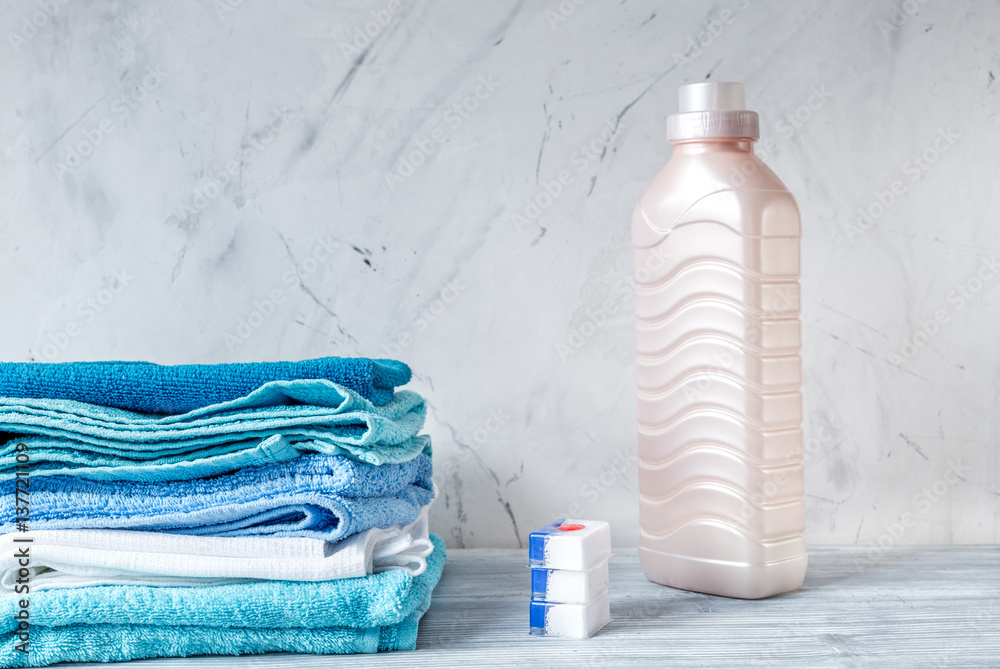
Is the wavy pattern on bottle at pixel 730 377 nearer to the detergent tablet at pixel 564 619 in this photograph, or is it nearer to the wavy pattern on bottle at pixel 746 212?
the wavy pattern on bottle at pixel 746 212

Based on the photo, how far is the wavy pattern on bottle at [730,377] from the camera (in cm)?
77

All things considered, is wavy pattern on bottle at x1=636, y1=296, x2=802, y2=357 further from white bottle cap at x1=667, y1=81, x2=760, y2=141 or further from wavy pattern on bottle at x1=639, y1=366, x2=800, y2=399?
white bottle cap at x1=667, y1=81, x2=760, y2=141

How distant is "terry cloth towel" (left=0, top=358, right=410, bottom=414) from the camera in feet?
2.21

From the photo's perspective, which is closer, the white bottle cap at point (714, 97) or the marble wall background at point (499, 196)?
the white bottle cap at point (714, 97)

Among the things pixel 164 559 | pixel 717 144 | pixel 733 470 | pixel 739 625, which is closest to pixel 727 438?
pixel 733 470

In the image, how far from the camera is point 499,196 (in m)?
0.96

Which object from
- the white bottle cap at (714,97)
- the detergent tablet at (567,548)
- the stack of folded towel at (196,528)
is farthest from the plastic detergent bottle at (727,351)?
the stack of folded towel at (196,528)

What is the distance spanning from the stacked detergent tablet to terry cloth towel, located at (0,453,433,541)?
0.14 metres

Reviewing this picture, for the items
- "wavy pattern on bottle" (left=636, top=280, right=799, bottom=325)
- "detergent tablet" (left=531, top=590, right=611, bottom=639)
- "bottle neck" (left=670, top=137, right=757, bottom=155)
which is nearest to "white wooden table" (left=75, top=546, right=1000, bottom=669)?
"detergent tablet" (left=531, top=590, right=611, bottom=639)

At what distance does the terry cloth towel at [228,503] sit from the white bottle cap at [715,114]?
0.43m

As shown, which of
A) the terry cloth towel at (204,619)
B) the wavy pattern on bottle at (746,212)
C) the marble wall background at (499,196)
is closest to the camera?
the terry cloth towel at (204,619)

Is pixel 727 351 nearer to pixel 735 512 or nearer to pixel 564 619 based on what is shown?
pixel 735 512

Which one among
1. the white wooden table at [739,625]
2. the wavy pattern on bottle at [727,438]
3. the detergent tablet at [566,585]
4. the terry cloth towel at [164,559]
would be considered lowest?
the white wooden table at [739,625]

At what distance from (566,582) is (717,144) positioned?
1.37 feet
